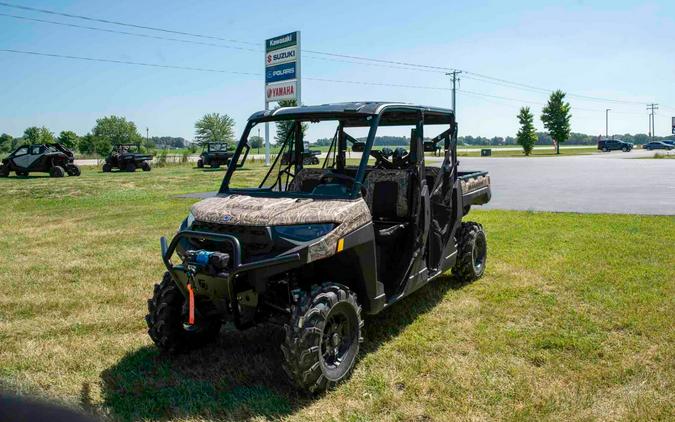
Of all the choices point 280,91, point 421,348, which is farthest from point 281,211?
point 280,91

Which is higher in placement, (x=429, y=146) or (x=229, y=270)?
(x=429, y=146)

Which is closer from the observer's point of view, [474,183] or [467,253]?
[467,253]

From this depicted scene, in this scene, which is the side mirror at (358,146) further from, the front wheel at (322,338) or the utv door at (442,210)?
the front wheel at (322,338)

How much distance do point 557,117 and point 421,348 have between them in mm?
67060

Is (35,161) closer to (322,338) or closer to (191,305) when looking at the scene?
(191,305)

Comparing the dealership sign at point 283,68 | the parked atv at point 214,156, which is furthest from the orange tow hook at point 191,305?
the parked atv at point 214,156

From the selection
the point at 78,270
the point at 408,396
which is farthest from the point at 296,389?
the point at 78,270

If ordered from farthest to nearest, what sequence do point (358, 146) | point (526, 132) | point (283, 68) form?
point (526, 132)
point (283, 68)
point (358, 146)

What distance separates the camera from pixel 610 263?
7.72m

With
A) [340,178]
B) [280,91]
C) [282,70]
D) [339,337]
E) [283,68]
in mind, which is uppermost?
[283,68]

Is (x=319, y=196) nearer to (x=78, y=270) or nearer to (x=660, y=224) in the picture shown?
(x=78, y=270)

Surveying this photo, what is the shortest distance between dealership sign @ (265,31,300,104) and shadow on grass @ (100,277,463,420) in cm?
2935

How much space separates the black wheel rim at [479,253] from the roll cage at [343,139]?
1289 millimetres

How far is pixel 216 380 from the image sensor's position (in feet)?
14.2
